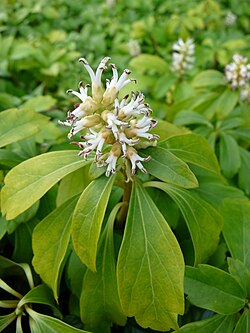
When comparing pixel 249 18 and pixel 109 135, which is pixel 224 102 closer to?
pixel 109 135

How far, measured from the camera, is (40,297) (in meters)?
1.06

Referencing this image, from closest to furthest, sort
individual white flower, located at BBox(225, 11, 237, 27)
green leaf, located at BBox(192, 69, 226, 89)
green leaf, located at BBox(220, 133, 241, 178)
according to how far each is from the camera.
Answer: green leaf, located at BBox(220, 133, 241, 178)
green leaf, located at BBox(192, 69, 226, 89)
individual white flower, located at BBox(225, 11, 237, 27)

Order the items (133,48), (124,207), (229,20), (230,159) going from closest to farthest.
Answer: (124,207) < (230,159) < (133,48) < (229,20)

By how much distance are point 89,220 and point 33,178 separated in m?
0.17

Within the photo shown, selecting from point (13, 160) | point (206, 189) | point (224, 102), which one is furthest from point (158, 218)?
point (224, 102)

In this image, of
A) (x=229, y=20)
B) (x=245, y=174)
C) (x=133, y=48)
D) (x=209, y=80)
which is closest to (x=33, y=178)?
(x=245, y=174)

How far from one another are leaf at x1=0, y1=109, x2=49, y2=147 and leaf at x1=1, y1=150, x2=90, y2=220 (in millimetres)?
188

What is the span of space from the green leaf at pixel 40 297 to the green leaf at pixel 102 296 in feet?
0.32

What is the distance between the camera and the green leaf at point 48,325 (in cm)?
98

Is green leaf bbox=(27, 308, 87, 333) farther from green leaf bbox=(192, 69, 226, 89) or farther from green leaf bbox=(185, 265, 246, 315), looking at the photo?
green leaf bbox=(192, 69, 226, 89)

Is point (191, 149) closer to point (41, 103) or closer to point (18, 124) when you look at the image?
point (18, 124)

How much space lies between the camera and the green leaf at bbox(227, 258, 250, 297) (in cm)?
102

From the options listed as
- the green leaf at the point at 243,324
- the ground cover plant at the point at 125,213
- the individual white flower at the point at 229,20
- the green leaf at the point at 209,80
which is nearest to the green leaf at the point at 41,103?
the ground cover plant at the point at 125,213

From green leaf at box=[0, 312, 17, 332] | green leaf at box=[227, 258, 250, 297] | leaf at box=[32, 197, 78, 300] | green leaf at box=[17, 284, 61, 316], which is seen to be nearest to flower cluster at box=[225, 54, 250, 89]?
green leaf at box=[227, 258, 250, 297]
